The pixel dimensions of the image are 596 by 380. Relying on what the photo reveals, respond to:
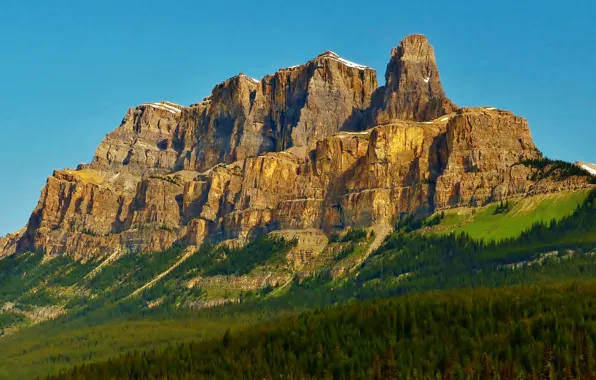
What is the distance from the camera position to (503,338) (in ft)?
646

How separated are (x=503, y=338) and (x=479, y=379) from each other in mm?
28770

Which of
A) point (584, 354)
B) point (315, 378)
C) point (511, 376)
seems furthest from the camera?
point (315, 378)

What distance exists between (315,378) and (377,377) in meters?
21.5

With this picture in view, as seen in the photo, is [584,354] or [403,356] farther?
[403,356]

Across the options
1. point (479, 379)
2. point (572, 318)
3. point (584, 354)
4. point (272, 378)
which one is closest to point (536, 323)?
point (572, 318)

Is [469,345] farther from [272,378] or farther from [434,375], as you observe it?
[272,378]

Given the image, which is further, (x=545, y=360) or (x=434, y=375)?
(x=434, y=375)

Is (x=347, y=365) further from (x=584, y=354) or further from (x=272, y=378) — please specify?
(x=584, y=354)

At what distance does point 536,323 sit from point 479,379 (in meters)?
34.4

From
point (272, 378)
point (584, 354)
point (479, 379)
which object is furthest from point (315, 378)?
point (584, 354)

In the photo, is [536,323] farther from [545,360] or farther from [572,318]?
[545,360]

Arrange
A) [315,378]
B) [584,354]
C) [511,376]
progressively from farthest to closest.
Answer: [315,378], [584,354], [511,376]

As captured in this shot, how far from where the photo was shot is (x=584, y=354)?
178 metres

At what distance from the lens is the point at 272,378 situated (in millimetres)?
197000
